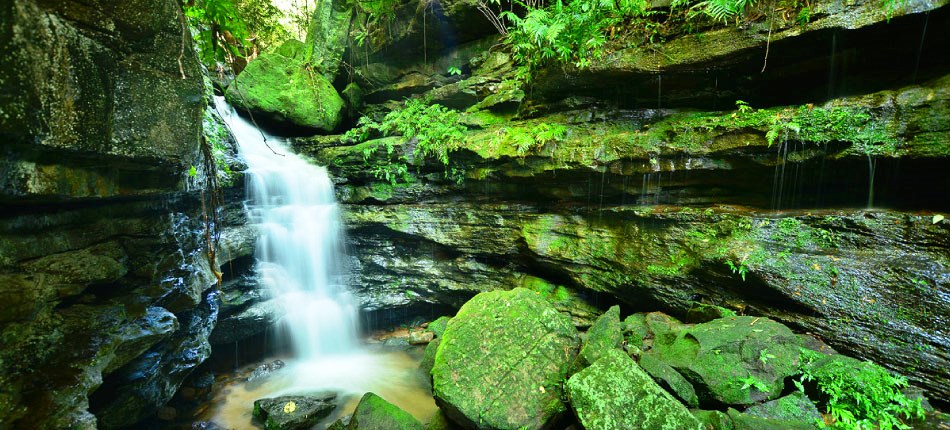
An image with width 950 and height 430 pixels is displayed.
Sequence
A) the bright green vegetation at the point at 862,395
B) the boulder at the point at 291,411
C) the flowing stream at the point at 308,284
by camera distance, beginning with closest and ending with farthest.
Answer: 1. the bright green vegetation at the point at 862,395
2. the boulder at the point at 291,411
3. the flowing stream at the point at 308,284

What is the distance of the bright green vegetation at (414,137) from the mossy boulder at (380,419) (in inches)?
177

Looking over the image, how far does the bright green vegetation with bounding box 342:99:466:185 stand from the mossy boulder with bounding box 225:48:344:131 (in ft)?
4.11

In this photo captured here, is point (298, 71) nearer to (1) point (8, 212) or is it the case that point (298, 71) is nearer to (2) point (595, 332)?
(1) point (8, 212)

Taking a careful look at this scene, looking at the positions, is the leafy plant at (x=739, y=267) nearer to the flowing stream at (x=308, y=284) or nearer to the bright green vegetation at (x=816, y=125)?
the bright green vegetation at (x=816, y=125)

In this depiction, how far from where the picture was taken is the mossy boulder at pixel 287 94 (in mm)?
9156

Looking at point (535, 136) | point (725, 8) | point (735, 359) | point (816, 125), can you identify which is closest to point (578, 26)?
point (535, 136)

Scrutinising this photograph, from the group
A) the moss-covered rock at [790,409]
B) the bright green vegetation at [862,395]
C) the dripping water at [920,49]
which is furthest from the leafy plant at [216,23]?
the dripping water at [920,49]

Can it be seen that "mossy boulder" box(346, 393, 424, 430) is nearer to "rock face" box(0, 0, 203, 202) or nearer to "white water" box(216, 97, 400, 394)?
"white water" box(216, 97, 400, 394)

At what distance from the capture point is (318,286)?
26.7ft

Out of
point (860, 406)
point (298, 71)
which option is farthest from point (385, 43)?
point (860, 406)

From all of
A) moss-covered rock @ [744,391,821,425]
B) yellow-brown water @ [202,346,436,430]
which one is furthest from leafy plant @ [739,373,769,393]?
yellow-brown water @ [202,346,436,430]

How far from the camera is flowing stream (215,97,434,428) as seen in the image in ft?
21.7

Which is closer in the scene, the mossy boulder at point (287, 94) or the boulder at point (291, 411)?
the boulder at point (291, 411)

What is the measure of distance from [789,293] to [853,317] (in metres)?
0.60
